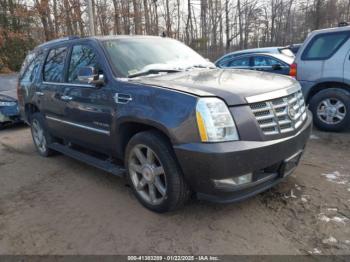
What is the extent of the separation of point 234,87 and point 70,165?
130 inches

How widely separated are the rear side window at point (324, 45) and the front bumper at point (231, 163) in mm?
3568

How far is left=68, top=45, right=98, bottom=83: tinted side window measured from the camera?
151 inches

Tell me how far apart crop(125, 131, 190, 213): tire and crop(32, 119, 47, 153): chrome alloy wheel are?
107 inches

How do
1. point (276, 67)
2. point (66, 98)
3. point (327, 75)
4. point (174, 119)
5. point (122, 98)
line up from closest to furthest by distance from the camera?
1. point (174, 119)
2. point (122, 98)
3. point (66, 98)
4. point (327, 75)
5. point (276, 67)

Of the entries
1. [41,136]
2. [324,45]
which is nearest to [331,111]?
[324,45]

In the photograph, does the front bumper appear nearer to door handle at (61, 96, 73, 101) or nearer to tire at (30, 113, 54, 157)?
door handle at (61, 96, 73, 101)

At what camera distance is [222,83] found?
3.03 meters

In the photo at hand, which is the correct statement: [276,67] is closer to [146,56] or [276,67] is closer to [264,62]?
[264,62]

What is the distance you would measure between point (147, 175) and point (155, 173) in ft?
0.43

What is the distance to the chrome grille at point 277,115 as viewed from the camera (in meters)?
2.73

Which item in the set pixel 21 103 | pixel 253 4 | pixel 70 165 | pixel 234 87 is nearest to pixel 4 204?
pixel 70 165

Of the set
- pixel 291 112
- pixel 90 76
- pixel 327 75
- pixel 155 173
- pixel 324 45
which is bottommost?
pixel 155 173

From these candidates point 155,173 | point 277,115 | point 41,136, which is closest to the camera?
point 277,115

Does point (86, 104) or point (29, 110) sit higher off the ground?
point (86, 104)
